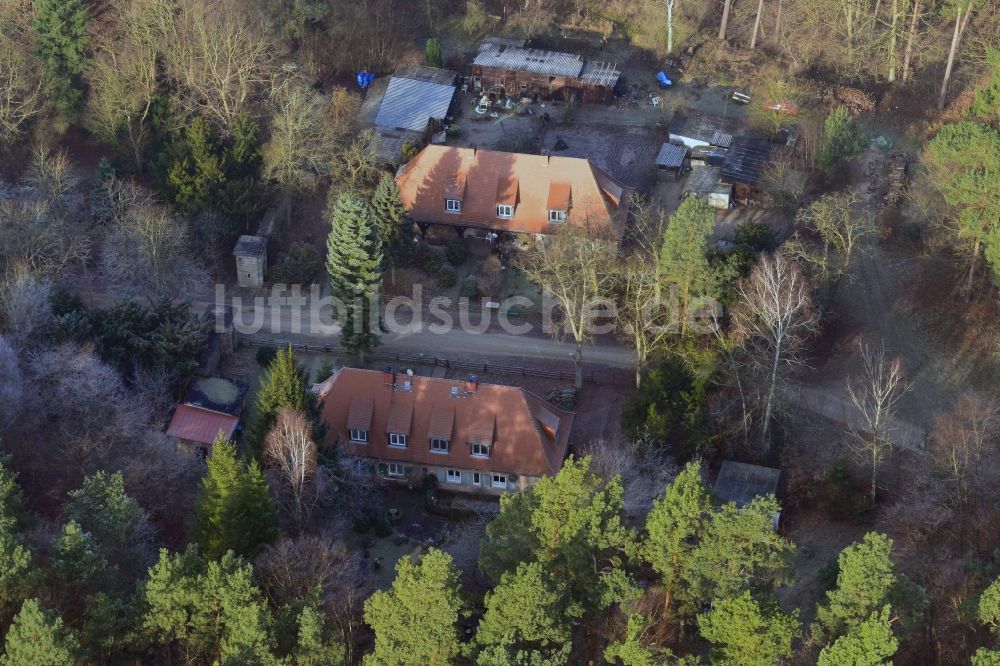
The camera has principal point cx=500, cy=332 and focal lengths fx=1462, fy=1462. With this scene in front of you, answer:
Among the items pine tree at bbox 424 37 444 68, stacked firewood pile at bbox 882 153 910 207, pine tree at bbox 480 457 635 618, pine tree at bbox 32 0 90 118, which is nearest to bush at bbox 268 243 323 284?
pine tree at bbox 32 0 90 118

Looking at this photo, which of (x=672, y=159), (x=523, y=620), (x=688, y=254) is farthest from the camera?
(x=672, y=159)

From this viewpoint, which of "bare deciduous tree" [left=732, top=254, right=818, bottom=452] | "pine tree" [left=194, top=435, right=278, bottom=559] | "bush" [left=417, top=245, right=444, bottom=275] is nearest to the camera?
"pine tree" [left=194, top=435, right=278, bottom=559]

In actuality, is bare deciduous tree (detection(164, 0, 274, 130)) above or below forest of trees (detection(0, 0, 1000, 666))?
above

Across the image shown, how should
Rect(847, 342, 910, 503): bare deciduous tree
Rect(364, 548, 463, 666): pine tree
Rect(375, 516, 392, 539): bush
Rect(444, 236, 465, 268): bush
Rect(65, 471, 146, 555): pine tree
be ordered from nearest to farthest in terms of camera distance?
Rect(364, 548, 463, 666): pine tree
Rect(65, 471, 146, 555): pine tree
Rect(847, 342, 910, 503): bare deciduous tree
Rect(375, 516, 392, 539): bush
Rect(444, 236, 465, 268): bush

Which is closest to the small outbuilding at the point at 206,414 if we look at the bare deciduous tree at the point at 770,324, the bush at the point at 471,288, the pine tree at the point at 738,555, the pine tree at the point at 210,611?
the bush at the point at 471,288

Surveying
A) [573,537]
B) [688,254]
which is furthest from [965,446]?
[573,537]

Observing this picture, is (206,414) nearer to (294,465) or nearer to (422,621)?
(294,465)

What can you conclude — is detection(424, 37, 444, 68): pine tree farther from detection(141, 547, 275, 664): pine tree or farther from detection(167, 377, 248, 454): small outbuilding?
detection(141, 547, 275, 664): pine tree
